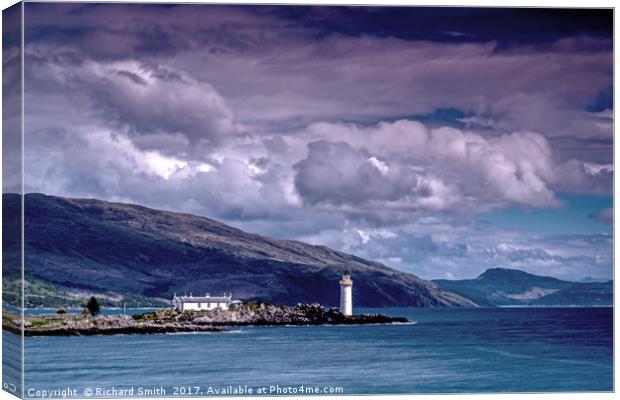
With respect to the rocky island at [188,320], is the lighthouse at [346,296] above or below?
above

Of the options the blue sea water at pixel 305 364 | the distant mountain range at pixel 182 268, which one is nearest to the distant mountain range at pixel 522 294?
the distant mountain range at pixel 182 268

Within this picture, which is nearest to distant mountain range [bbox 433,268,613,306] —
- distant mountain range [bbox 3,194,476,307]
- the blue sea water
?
distant mountain range [bbox 3,194,476,307]

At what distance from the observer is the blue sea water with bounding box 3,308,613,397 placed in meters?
27.0

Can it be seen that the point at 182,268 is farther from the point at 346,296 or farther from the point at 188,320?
the point at 188,320

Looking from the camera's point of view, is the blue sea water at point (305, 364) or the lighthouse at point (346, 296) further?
the lighthouse at point (346, 296)

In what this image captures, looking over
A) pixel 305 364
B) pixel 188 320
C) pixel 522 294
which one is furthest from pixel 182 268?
pixel 305 364

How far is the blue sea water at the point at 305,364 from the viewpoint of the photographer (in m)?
27.0

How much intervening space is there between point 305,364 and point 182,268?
58480mm

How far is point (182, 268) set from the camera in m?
88.9

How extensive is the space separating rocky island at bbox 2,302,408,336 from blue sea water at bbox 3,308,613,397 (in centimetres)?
87

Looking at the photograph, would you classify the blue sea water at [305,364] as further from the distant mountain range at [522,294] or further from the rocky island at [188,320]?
the distant mountain range at [522,294]

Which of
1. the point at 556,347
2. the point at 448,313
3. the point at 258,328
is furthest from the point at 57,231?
the point at 556,347

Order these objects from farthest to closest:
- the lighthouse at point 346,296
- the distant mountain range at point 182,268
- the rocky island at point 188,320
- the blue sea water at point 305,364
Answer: the distant mountain range at point 182,268
the lighthouse at point 346,296
the rocky island at point 188,320
the blue sea water at point 305,364

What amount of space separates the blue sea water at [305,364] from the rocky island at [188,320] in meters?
0.87
